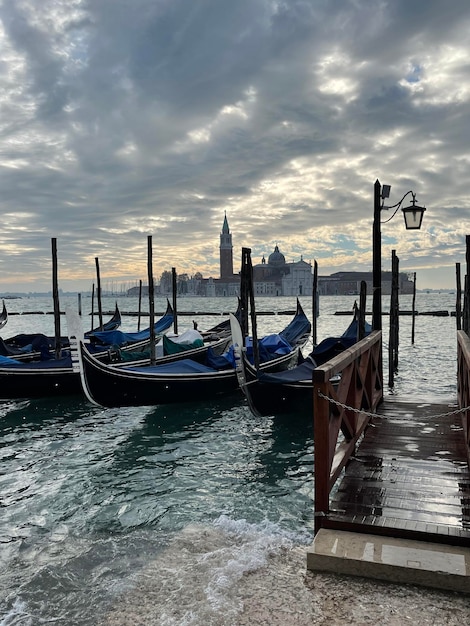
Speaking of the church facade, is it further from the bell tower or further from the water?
the water

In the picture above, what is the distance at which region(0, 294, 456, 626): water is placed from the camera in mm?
2877

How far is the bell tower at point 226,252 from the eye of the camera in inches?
5079

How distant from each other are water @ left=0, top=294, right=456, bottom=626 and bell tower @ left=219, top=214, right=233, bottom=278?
400 ft

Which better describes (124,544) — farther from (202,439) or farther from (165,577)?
(202,439)

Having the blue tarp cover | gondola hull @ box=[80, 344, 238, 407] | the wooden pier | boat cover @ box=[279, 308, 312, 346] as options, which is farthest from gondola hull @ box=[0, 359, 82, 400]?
the wooden pier

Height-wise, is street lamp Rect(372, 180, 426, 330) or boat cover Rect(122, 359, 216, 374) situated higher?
street lamp Rect(372, 180, 426, 330)

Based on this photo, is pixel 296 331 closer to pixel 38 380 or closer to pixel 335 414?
pixel 38 380

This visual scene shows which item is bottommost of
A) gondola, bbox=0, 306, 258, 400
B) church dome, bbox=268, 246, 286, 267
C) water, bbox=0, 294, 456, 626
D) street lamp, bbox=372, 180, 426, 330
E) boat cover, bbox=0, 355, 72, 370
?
water, bbox=0, 294, 456, 626

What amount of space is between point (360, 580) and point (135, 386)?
5284 mm

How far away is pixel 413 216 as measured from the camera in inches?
229

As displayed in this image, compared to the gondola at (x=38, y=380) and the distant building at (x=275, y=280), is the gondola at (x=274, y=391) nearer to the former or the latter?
the gondola at (x=38, y=380)

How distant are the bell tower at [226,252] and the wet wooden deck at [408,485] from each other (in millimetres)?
124428

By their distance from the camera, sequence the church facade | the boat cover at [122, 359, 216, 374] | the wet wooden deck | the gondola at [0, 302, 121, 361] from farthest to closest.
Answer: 1. the church facade
2. the gondola at [0, 302, 121, 361]
3. the boat cover at [122, 359, 216, 374]
4. the wet wooden deck

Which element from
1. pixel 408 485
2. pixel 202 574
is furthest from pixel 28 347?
pixel 408 485
